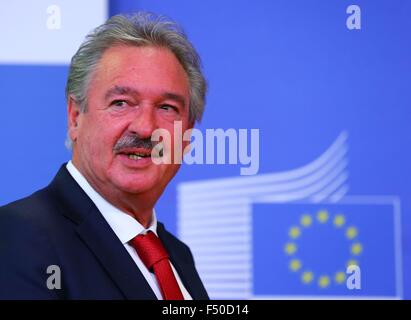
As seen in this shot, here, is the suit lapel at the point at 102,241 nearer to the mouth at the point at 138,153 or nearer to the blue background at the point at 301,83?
the mouth at the point at 138,153

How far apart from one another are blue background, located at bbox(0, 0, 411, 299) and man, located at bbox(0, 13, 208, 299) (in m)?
0.09

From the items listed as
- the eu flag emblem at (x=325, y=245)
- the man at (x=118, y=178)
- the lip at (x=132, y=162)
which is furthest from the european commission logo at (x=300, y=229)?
the lip at (x=132, y=162)

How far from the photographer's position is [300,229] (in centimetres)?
177

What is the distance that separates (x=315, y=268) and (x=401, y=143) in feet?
1.32

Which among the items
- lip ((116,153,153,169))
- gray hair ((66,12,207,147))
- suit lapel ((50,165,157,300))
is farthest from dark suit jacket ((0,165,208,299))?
gray hair ((66,12,207,147))

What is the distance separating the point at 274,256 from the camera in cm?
176

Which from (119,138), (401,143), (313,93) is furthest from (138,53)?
(401,143)

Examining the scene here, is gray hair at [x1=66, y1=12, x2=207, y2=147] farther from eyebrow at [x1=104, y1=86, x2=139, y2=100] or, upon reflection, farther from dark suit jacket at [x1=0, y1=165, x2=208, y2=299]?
dark suit jacket at [x1=0, y1=165, x2=208, y2=299]

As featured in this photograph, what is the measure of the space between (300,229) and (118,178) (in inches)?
20.2

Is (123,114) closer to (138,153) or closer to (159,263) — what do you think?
(138,153)

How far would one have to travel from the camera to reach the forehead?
1.56 m

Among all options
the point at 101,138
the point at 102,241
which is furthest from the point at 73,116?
the point at 102,241
